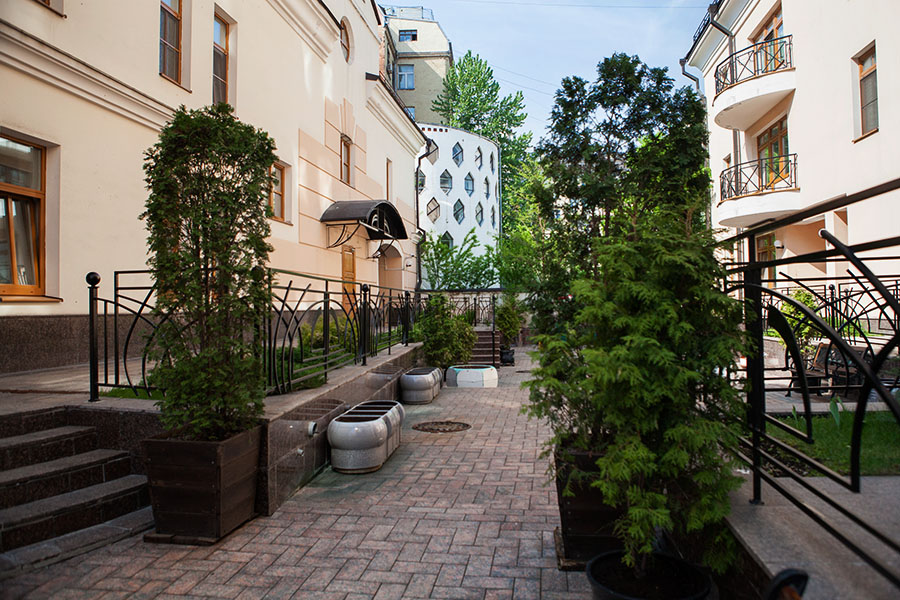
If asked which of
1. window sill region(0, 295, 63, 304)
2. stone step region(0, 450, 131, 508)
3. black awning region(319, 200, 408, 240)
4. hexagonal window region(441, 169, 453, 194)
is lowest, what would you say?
stone step region(0, 450, 131, 508)

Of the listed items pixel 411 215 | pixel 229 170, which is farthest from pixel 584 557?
pixel 411 215

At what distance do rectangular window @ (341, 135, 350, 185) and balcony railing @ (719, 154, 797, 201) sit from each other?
1086 centimetres

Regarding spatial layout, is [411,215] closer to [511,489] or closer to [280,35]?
[280,35]

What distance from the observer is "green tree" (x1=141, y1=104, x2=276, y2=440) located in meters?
3.72

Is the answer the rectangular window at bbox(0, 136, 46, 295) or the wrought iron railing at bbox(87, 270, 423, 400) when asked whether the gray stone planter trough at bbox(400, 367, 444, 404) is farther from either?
the rectangular window at bbox(0, 136, 46, 295)

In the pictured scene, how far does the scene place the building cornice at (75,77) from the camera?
546 cm

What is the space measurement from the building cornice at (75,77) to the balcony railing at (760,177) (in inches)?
550

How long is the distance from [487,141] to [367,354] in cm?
2964

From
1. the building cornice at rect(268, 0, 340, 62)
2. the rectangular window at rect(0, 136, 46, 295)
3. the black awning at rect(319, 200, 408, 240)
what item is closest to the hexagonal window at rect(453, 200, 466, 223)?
the black awning at rect(319, 200, 408, 240)

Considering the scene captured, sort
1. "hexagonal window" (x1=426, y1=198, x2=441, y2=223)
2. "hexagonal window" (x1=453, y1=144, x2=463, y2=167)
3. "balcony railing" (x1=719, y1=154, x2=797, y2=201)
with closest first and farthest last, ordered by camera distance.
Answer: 1. "balcony railing" (x1=719, y1=154, x2=797, y2=201)
2. "hexagonal window" (x1=426, y1=198, x2=441, y2=223)
3. "hexagonal window" (x1=453, y1=144, x2=463, y2=167)

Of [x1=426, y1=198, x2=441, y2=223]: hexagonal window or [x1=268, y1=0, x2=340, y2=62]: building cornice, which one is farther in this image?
[x1=426, y1=198, x2=441, y2=223]: hexagonal window

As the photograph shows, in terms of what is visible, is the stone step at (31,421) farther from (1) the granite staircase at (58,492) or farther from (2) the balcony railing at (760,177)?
(2) the balcony railing at (760,177)

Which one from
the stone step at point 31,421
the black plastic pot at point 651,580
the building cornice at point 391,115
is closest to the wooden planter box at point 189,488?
the stone step at point 31,421

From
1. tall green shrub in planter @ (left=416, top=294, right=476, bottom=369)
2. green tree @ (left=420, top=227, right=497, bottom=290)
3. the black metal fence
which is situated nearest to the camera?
the black metal fence
